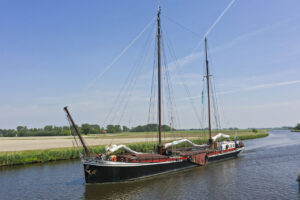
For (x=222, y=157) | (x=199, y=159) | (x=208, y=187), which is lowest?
(x=208, y=187)

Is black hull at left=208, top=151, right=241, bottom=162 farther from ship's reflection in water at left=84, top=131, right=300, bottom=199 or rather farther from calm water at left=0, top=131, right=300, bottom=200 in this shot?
ship's reflection in water at left=84, top=131, right=300, bottom=199

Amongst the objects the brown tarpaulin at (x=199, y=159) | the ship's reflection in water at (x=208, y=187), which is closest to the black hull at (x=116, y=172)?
the ship's reflection in water at (x=208, y=187)

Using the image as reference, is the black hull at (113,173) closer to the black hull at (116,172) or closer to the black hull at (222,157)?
the black hull at (116,172)

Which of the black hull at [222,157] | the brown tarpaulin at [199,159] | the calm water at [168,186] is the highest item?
the brown tarpaulin at [199,159]

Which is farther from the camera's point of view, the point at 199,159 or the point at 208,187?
the point at 199,159

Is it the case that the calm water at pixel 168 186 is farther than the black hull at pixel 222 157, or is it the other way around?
the black hull at pixel 222 157

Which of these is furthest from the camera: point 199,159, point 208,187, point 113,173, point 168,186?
point 199,159

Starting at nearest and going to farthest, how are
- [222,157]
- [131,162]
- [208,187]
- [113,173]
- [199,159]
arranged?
[208,187] → [113,173] → [131,162] → [199,159] → [222,157]

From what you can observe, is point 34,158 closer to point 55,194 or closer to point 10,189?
point 10,189

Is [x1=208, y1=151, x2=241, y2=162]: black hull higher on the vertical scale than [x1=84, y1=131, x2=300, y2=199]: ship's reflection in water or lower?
higher

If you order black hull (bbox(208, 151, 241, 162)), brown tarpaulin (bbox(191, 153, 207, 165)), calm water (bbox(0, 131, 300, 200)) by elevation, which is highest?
brown tarpaulin (bbox(191, 153, 207, 165))

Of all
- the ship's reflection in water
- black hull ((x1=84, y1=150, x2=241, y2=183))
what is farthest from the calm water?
black hull ((x1=84, y1=150, x2=241, y2=183))

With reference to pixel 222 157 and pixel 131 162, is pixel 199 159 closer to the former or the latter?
pixel 222 157

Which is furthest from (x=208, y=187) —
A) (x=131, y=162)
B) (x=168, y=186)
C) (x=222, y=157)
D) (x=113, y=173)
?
(x=222, y=157)
